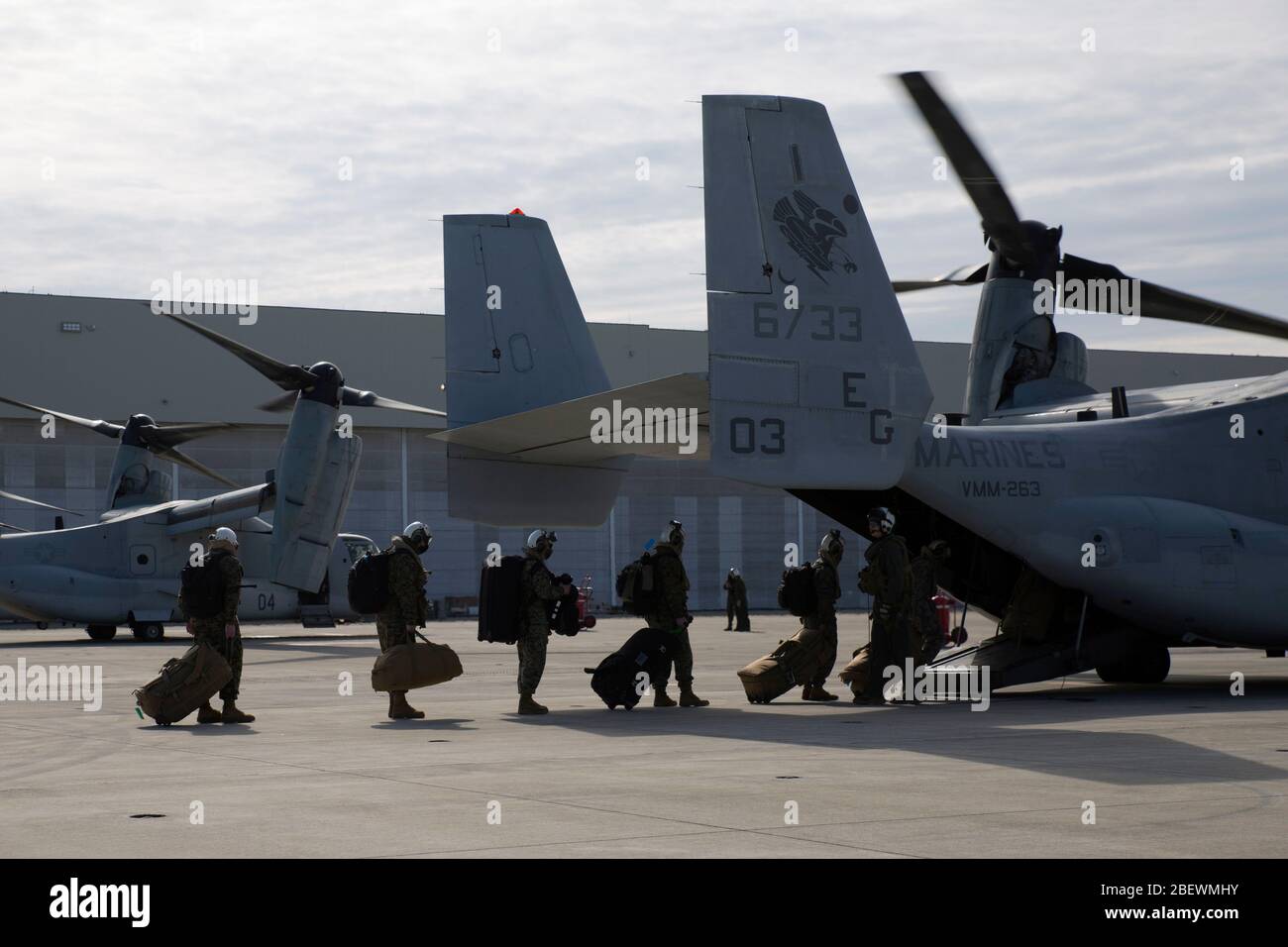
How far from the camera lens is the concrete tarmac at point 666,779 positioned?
732 cm

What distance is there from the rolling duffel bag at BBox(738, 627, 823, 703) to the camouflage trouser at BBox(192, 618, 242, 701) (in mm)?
5250

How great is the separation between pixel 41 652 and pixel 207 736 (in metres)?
17.7

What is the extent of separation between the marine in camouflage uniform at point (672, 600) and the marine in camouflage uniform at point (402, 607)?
2.32 meters

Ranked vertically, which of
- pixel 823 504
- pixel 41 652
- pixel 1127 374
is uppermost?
pixel 1127 374

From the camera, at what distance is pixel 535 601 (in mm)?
14727

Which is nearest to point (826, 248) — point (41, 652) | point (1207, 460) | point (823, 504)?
point (823, 504)

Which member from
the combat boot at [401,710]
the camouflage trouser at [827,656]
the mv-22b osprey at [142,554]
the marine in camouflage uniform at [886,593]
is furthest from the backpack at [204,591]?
the mv-22b osprey at [142,554]

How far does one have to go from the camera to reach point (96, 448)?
51094 mm

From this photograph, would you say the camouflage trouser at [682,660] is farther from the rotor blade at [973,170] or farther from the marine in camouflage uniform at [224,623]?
the rotor blade at [973,170]

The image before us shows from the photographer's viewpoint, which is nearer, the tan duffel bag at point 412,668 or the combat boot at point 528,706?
the tan duffel bag at point 412,668

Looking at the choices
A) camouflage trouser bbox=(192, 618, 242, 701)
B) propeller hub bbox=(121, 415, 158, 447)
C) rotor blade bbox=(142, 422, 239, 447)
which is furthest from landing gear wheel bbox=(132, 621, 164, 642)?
camouflage trouser bbox=(192, 618, 242, 701)

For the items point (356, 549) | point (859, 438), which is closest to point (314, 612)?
point (356, 549)

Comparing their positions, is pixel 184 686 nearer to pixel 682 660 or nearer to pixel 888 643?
pixel 682 660
